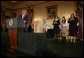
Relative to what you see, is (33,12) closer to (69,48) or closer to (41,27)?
(41,27)

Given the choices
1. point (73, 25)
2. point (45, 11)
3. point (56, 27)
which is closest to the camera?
point (73, 25)

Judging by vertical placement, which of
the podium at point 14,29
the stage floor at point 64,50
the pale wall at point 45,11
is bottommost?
the stage floor at point 64,50

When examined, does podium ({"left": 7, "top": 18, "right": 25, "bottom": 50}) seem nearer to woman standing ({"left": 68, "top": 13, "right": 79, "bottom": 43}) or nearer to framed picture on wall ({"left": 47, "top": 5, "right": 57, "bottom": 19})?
framed picture on wall ({"left": 47, "top": 5, "right": 57, "bottom": 19})

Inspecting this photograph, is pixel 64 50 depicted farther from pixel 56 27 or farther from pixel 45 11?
pixel 45 11

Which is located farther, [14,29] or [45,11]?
[45,11]

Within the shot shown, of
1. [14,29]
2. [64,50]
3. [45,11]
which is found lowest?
[64,50]

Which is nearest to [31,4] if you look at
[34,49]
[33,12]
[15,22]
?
[33,12]

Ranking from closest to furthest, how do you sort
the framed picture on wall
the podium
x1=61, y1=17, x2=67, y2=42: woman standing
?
the podium < x1=61, y1=17, x2=67, y2=42: woman standing < the framed picture on wall

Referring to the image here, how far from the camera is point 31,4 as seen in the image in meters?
1.71

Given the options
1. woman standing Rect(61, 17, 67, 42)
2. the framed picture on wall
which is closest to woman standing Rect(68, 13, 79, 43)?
woman standing Rect(61, 17, 67, 42)

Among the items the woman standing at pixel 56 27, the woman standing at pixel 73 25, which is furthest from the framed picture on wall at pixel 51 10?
the woman standing at pixel 73 25

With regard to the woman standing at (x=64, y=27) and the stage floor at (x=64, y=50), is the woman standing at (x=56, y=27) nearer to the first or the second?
the woman standing at (x=64, y=27)

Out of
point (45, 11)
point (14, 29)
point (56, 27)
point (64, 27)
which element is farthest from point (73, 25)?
point (14, 29)

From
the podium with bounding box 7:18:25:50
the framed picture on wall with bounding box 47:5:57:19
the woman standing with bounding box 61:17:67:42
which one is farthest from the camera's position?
the framed picture on wall with bounding box 47:5:57:19
